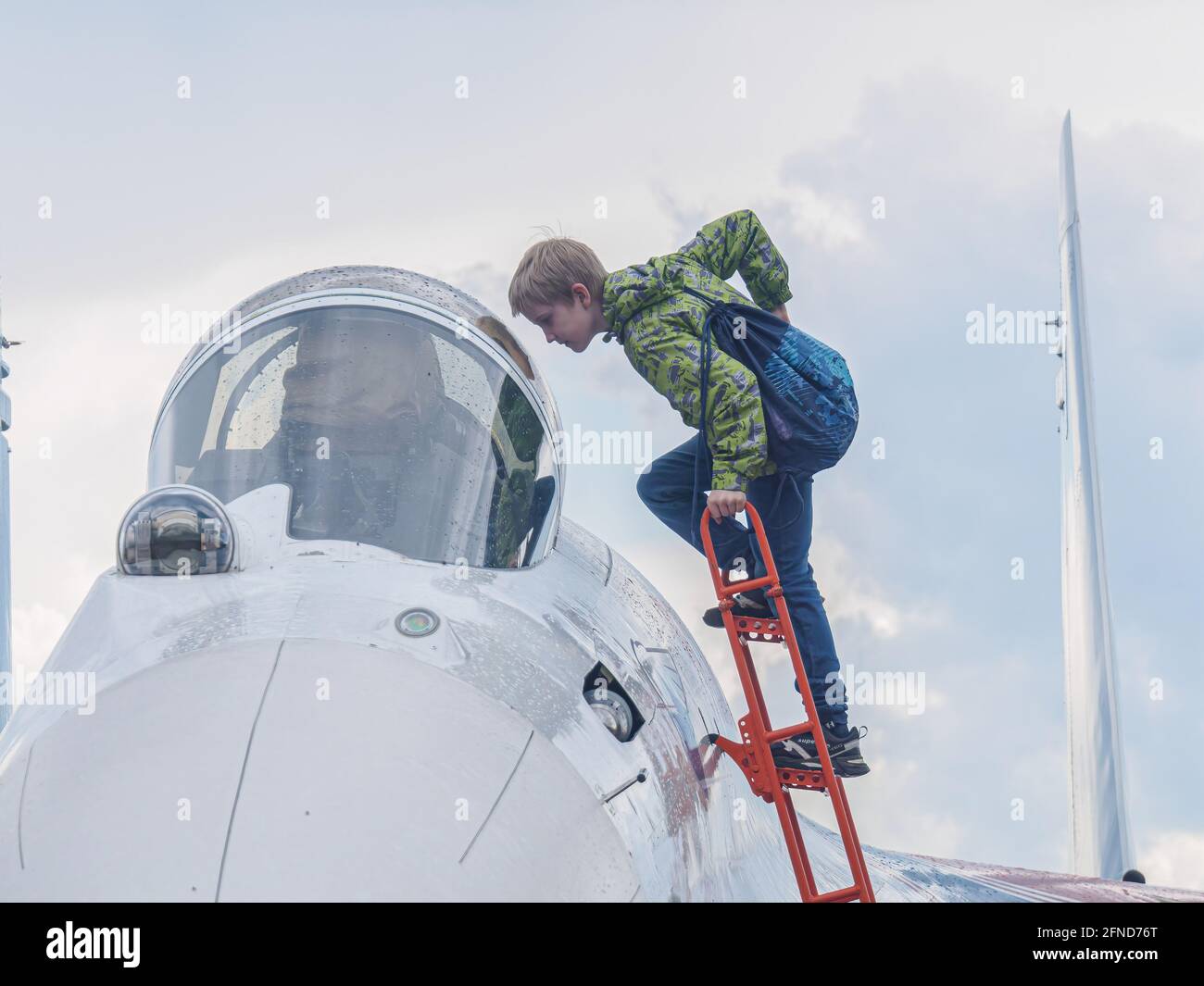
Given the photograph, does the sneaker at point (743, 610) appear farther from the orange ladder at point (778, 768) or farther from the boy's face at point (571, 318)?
the boy's face at point (571, 318)

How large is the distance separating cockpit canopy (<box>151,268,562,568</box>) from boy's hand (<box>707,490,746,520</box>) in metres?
0.77

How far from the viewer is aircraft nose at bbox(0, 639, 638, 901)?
3.66 m

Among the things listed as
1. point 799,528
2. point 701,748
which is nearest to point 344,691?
point 701,748

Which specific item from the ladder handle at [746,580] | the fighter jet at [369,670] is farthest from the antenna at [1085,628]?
the ladder handle at [746,580]

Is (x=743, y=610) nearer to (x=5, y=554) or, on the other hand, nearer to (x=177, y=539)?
(x=177, y=539)

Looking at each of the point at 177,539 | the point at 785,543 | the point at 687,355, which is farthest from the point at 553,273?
Result: the point at 177,539

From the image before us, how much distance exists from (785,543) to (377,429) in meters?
2.13

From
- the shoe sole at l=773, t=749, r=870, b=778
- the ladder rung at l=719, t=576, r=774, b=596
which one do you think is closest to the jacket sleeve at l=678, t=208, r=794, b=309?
the ladder rung at l=719, t=576, r=774, b=596

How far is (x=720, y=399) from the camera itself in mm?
6016

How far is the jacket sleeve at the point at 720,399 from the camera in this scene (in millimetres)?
5988

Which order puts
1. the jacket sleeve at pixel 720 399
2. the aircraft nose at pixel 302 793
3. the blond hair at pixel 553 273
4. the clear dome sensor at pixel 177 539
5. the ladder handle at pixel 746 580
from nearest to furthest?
the aircraft nose at pixel 302 793 < the clear dome sensor at pixel 177 539 < the ladder handle at pixel 746 580 < the jacket sleeve at pixel 720 399 < the blond hair at pixel 553 273

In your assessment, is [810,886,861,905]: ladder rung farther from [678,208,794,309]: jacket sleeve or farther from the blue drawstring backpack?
[678,208,794,309]: jacket sleeve

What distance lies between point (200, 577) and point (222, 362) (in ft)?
6.03
